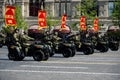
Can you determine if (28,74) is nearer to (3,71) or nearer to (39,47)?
(3,71)

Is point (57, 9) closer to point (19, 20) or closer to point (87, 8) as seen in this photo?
point (19, 20)

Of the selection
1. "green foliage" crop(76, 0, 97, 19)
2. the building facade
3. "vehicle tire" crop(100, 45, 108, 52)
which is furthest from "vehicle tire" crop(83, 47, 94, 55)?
→ the building facade

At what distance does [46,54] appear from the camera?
72.7 feet

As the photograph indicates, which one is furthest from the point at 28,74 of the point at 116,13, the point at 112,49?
the point at 116,13

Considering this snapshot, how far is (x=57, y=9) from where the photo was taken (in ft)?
225

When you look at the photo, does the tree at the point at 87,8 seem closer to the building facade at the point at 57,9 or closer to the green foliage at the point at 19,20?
the building facade at the point at 57,9

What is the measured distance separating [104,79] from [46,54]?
816 centimetres

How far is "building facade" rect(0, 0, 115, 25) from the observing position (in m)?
67.1

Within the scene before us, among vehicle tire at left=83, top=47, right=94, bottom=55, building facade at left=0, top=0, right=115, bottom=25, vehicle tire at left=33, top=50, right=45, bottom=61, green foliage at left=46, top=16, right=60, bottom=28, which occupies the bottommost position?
green foliage at left=46, top=16, right=60, bottom=28

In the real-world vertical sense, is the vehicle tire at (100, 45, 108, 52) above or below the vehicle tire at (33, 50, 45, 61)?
below

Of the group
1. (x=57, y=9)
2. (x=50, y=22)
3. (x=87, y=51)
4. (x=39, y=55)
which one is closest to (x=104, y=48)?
(x=87, y=51)

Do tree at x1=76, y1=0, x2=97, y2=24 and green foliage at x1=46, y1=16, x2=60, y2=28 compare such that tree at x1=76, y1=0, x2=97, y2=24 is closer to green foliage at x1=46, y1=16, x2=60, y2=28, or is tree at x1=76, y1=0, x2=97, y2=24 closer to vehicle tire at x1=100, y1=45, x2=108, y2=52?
green foliage at x1=46, y1=16, x2=60, y2=28

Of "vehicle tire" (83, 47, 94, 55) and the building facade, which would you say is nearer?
"vehicle tire" (83, 47, 94, 55)

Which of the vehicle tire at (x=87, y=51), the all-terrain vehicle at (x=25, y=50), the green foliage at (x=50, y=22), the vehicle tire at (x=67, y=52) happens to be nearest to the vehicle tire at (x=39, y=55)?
the all-terrain vehicle at (x=25, y=50)
